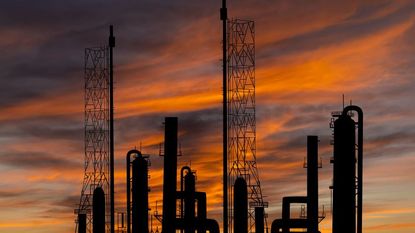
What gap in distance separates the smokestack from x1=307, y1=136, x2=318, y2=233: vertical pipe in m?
21.0

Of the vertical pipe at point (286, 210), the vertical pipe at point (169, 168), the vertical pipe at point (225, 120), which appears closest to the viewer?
Result: the vertical pipe at point (225, 120)

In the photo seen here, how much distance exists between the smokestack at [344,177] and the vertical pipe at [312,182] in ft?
69.0

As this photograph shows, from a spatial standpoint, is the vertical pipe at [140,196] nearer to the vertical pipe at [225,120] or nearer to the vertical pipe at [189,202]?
the vertical pipe at [189,202]

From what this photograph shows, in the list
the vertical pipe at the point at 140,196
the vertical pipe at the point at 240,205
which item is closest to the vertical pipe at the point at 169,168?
the vertical pipe at the point at 140,196

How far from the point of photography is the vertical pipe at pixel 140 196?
65.4m

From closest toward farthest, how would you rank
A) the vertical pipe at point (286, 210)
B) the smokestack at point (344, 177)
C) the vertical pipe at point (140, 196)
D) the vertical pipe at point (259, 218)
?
the smokestack at point (344, 177) → the vertical pipe at point (140, 196) → the vertical pipe at point (259, 218) → the vertical pipe at point (286, 210)

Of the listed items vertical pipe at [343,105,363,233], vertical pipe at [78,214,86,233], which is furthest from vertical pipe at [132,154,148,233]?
vertical pipe at [343,105,363,233]

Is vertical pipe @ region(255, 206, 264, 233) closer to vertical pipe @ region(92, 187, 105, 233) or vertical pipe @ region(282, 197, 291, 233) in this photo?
vertical pipe @ region(282, 197, 291, 233)

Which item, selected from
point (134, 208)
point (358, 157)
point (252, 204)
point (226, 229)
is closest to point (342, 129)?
point (358, 157)

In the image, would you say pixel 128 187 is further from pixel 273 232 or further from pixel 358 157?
pixel 358 157

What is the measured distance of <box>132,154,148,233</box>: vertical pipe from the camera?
65.4 metres

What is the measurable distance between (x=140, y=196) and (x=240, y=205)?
5.71m

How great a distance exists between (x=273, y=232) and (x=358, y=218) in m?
24.1

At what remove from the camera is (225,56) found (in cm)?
6669
